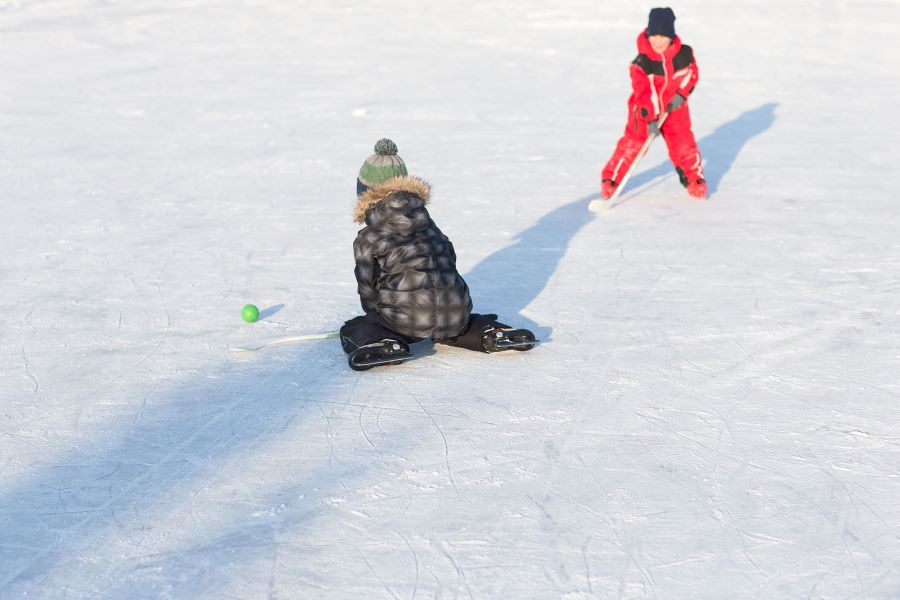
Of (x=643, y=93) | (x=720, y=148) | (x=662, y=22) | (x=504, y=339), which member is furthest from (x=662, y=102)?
(x=504, y=339)

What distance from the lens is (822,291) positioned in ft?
17.5

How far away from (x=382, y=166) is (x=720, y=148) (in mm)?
4518

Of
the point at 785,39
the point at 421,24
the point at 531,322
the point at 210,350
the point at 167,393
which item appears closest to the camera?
the point at 167,393

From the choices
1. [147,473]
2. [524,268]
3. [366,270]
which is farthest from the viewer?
[524,268]

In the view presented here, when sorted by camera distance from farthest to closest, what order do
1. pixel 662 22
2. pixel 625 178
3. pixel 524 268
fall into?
1. pixel 625 178
2. pixel 662 22
3. pixel 524 268

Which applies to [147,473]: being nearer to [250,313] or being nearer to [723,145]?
[250,313]

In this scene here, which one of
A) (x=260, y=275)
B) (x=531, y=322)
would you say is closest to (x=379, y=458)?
(x=531, y=322)

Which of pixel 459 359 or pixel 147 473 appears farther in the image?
pixel 459 359

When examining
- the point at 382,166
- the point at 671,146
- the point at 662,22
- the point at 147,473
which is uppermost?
the point at 662,22

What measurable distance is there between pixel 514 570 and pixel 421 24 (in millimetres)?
10861

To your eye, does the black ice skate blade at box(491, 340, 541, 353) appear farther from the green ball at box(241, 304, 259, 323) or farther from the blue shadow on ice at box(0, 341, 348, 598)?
the green ball at box(241, 304, 259, 323)

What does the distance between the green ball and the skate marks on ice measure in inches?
108

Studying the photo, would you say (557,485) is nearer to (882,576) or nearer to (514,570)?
(514,570)

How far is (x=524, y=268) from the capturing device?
18.7ft
